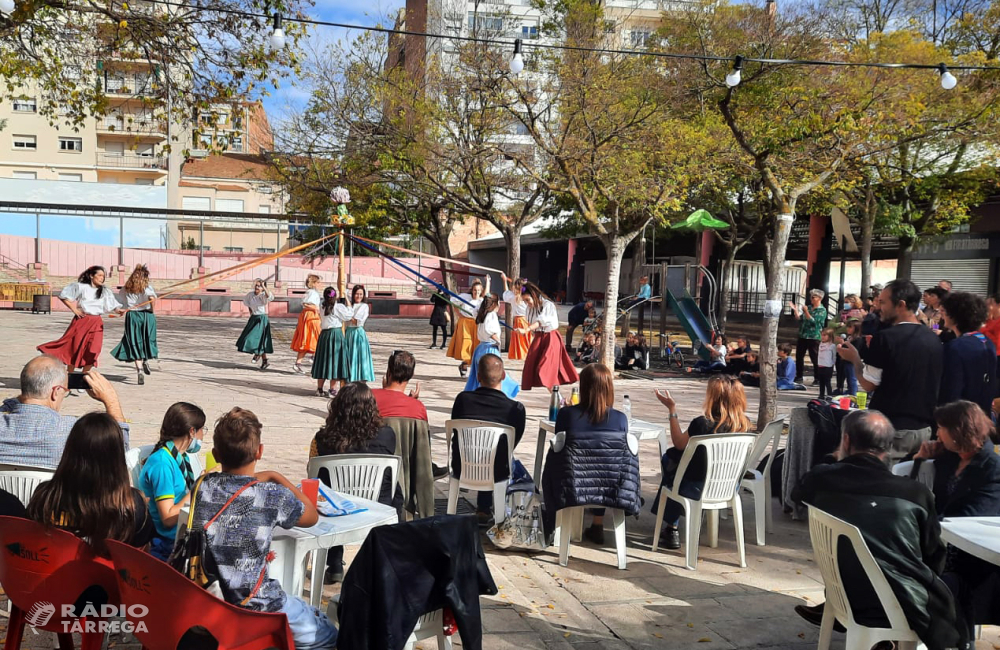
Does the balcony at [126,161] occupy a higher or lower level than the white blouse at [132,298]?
higher

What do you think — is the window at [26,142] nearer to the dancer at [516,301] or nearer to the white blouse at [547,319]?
the dancer at [516,301]

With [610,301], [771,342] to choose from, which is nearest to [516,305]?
[610,301]

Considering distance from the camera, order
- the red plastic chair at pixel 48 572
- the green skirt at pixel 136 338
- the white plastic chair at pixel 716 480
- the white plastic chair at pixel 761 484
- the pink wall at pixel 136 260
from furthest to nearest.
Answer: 1. the pink wall at pixel 136 260
2. the green skirt at pixel 136 338
3. the white plastic chair at pixel 761 484
4. the white plastic chair at pixel 716 480
5. the red plastic chair at pixel 48 572

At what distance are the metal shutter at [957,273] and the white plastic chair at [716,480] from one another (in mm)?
17042

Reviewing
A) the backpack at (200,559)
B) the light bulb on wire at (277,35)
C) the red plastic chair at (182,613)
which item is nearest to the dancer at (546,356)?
the light bulb on wire at (277,35)

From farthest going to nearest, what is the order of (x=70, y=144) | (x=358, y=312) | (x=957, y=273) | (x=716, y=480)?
(x=70, y=144), (x=957, y=273), (x=358, y=312), (x=716, y=480)

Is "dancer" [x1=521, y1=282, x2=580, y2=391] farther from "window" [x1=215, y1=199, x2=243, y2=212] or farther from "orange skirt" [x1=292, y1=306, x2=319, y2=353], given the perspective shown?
"window" [x1=215, y1=199, x2=243, y2=212]

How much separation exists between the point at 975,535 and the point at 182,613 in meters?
3.14

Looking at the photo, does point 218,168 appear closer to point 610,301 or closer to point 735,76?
point 610,301

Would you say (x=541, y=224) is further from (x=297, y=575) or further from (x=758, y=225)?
(x=297, y=575)

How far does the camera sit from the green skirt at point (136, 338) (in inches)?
474

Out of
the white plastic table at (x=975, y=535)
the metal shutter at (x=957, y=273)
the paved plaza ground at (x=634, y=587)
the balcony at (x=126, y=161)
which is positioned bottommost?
the paved plaza ground at (x=634, y=587)

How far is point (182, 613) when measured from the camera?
274 centimetres

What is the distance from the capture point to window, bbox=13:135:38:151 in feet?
144
